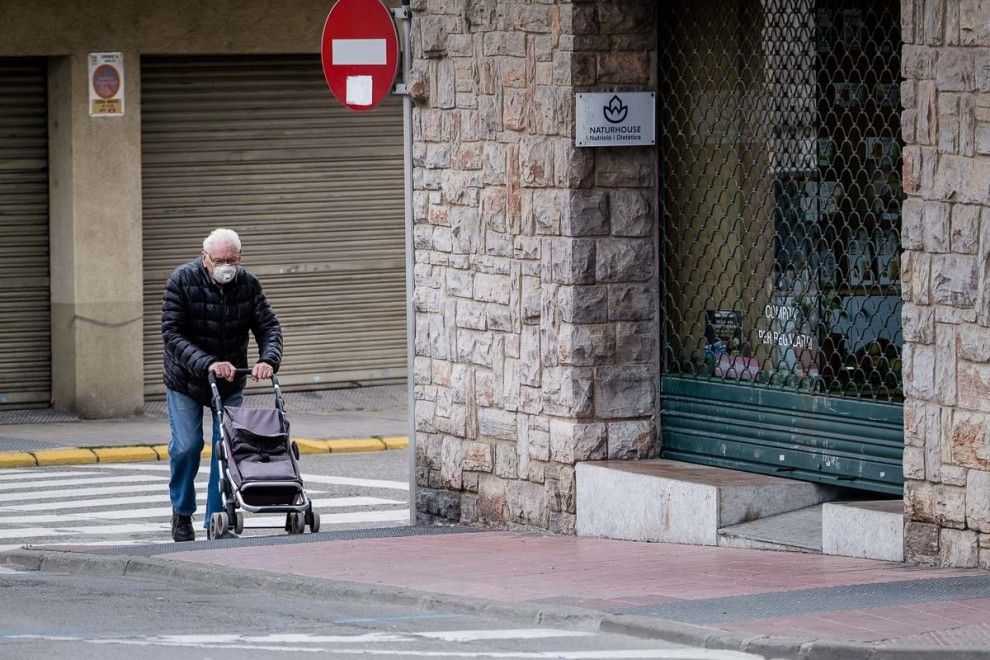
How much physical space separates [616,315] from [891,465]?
2185 millimetres

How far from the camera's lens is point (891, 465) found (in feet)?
37.6

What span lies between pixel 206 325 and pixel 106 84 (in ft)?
24.3

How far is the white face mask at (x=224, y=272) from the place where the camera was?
1337 centimetres

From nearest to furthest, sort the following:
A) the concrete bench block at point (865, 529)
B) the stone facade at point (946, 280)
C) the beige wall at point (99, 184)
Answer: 1. the stone facade at point (946, 280)
2. the concrete bench block at point (865, 529)
3. the beige wall at point (99, 184)

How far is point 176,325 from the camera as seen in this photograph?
44.0 feet

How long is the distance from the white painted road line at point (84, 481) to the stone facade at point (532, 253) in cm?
399

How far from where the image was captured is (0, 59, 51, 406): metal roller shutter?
805 inches

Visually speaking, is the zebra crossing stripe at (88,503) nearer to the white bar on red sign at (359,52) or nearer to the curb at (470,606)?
the curb at (470,606)

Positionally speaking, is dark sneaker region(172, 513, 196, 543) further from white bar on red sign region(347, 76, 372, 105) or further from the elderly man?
white bar on red sign region(347, 76, 372, 105)

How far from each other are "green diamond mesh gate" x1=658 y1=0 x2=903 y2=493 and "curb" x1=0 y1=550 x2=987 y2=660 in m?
2.53

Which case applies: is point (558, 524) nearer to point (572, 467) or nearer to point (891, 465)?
point (572, 467)

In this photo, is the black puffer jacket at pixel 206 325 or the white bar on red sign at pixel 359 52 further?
the white bar on red sign at pixel 359 52

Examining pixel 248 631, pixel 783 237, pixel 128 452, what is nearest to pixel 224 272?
pixel 783 237

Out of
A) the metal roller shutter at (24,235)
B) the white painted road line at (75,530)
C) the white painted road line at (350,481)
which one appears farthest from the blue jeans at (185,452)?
the metal roller shutter at (24,235)
